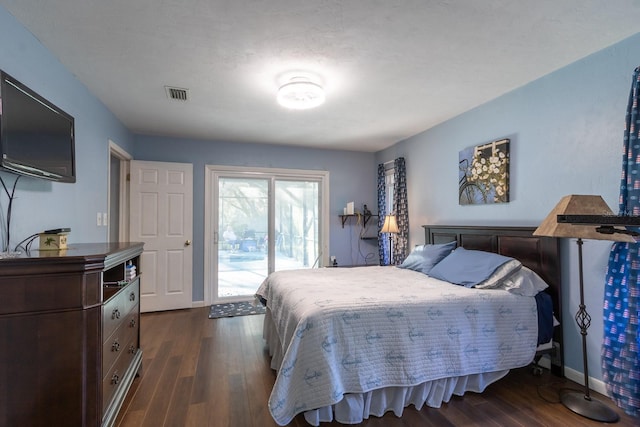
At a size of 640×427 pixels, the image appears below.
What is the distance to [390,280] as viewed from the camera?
266 cm

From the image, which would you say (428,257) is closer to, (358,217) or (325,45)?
(358,217)

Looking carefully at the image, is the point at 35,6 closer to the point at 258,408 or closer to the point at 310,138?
the point at 258,408

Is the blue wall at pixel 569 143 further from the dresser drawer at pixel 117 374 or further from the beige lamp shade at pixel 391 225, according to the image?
the dresser drawer at pixel 117 374

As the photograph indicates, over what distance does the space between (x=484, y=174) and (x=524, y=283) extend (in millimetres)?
1175

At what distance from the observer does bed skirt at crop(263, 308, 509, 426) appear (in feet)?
5.81

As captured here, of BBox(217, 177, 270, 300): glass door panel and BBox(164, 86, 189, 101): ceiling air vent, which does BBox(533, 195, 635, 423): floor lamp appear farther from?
BBox(217, 177, 270, 300): glass door panel

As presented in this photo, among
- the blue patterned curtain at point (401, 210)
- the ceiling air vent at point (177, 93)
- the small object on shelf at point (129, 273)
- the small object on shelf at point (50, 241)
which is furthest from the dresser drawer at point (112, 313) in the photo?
the blue patterned curtain at point (401, 210)

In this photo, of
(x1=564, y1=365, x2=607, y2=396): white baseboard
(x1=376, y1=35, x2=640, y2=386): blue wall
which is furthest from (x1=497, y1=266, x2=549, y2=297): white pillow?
(x1=564, y1=365, x2=607, y2=396): white baseboard

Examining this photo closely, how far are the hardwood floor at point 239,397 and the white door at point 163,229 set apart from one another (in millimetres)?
1069

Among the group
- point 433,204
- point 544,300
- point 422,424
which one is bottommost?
point 422,424

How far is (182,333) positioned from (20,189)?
2114 mm

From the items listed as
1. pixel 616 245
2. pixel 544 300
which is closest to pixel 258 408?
pixel 544 300

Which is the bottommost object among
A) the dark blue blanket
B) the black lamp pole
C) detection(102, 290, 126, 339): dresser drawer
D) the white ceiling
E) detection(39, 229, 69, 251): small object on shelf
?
the black lamp pole

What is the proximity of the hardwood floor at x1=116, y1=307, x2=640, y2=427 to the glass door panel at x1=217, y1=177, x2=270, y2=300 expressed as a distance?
1.56 meters
